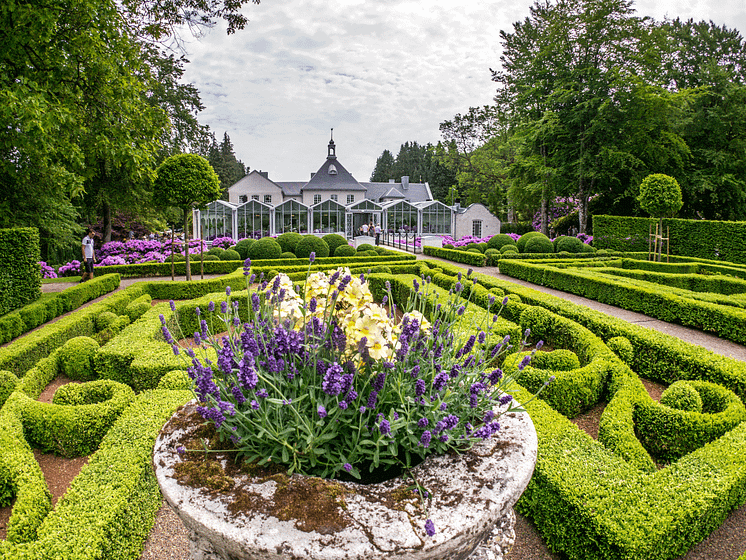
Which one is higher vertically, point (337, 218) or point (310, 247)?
point (337, 218)

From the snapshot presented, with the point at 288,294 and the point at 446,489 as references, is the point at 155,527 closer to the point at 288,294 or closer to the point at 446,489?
the point at 288,294

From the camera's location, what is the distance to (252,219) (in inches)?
1047

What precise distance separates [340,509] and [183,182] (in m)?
10.3

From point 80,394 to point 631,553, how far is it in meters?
4.18

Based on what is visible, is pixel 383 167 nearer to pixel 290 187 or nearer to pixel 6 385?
pixel 290 187

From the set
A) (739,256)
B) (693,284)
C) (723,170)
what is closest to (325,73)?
(693,284)

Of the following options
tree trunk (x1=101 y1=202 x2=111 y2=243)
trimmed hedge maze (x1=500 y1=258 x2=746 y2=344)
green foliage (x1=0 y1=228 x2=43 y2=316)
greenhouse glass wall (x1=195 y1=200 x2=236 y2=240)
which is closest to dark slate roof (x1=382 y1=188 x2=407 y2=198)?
greenhouse glass wall (x1=195 y1=200 x2=236 y2=240)

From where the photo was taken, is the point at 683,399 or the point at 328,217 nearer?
the point at 683,399

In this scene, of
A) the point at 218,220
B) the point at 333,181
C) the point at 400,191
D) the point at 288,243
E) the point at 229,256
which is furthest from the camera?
the point at 400,191

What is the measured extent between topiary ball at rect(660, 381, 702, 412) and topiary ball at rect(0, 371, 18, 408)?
613 cm

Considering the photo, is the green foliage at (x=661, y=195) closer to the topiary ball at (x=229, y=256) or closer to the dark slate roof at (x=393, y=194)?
the topiary ball at (x=229, y=256)

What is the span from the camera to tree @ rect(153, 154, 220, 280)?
1017cm

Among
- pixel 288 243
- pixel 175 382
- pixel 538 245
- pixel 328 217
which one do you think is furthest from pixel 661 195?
pixel 328 217

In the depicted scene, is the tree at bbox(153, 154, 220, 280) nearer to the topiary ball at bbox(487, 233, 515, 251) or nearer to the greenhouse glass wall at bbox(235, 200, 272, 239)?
the topiary ball at bbox(487, 233, 515, 251)
